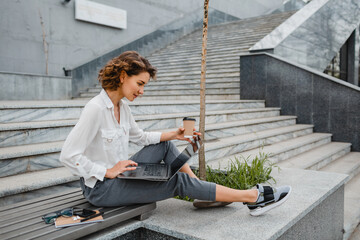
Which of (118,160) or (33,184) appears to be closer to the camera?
(118,160)

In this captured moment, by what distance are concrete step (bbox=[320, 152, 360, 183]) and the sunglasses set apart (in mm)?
4393

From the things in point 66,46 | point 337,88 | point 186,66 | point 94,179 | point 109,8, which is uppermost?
point 109,8

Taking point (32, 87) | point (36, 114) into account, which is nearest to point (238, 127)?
point (36, 114)

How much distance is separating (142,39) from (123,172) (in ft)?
37.0

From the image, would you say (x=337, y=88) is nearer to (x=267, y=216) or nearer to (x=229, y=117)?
(x=229, y=117)

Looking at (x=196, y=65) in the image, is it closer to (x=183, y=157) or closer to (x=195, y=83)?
(x=195, y=83)

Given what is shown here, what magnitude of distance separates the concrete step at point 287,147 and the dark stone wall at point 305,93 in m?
0.42

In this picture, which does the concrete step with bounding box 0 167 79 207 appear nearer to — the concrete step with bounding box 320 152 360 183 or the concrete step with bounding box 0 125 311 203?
the concrete step with bounding box 0 125 311 203

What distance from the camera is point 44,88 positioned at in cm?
797

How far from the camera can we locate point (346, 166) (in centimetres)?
532

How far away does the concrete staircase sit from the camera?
288 cm

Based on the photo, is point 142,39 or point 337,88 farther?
point 142,39

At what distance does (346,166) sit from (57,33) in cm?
910

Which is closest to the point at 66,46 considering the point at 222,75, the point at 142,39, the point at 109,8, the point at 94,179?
the point at 109,8
